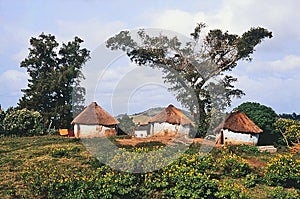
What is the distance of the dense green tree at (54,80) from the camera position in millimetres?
33281

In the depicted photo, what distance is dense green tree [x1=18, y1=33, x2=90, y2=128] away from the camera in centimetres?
3328

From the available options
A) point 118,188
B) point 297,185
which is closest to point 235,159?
point 297,185

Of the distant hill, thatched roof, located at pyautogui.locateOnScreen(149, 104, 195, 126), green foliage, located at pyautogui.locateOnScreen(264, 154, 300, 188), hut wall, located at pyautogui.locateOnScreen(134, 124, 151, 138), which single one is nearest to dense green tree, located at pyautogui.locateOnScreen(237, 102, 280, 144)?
thatched roof, located at pyautogui.locateOnScreen(149, 104, 195, 126)

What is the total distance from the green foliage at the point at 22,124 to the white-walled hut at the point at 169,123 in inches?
345

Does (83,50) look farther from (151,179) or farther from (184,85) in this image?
(151,179)

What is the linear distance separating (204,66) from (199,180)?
53.3 ft

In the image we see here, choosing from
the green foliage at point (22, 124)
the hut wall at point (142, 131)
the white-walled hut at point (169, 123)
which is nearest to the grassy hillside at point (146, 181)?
the white-walled hut at point (169, 123)

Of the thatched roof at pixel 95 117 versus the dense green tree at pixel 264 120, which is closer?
the dense green tree at pixel 264 120

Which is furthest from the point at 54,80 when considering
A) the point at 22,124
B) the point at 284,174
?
the point at 284,174

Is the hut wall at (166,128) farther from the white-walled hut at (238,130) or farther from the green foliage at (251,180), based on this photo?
the green foliage at (251,180)

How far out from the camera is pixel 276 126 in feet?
79.7

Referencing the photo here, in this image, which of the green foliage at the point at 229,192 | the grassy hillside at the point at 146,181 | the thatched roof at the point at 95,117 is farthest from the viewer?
the thatched roof at the point at 95,117

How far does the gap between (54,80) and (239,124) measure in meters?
16.6

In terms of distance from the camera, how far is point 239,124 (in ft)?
77.2
